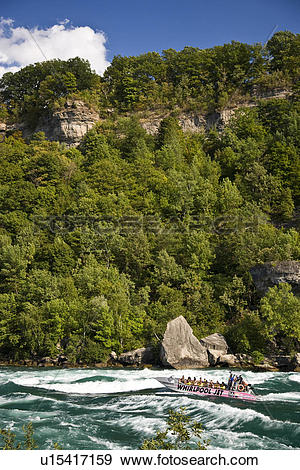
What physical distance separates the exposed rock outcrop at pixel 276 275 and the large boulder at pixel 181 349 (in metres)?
13.5

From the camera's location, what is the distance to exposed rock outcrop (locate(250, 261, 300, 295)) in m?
51.2

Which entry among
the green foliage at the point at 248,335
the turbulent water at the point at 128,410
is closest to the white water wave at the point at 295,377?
the turbulent water at the point at 128,410

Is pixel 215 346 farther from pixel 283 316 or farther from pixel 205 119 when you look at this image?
pixel 205 119

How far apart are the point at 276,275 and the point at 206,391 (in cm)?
2410

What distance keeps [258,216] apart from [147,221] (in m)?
19.2

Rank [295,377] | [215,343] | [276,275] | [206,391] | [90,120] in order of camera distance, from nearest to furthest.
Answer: [206,391]
[295,377]
[215,343]
[276,275]
[90,120]

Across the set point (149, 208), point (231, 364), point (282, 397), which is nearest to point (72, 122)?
point (149, 208)

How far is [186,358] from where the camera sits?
44.3 meters

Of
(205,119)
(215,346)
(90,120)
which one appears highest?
(205,119)

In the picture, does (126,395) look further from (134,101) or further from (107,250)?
(134,101)

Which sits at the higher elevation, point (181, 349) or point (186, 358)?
point (181, 349)

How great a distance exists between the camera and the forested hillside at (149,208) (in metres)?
52.5
